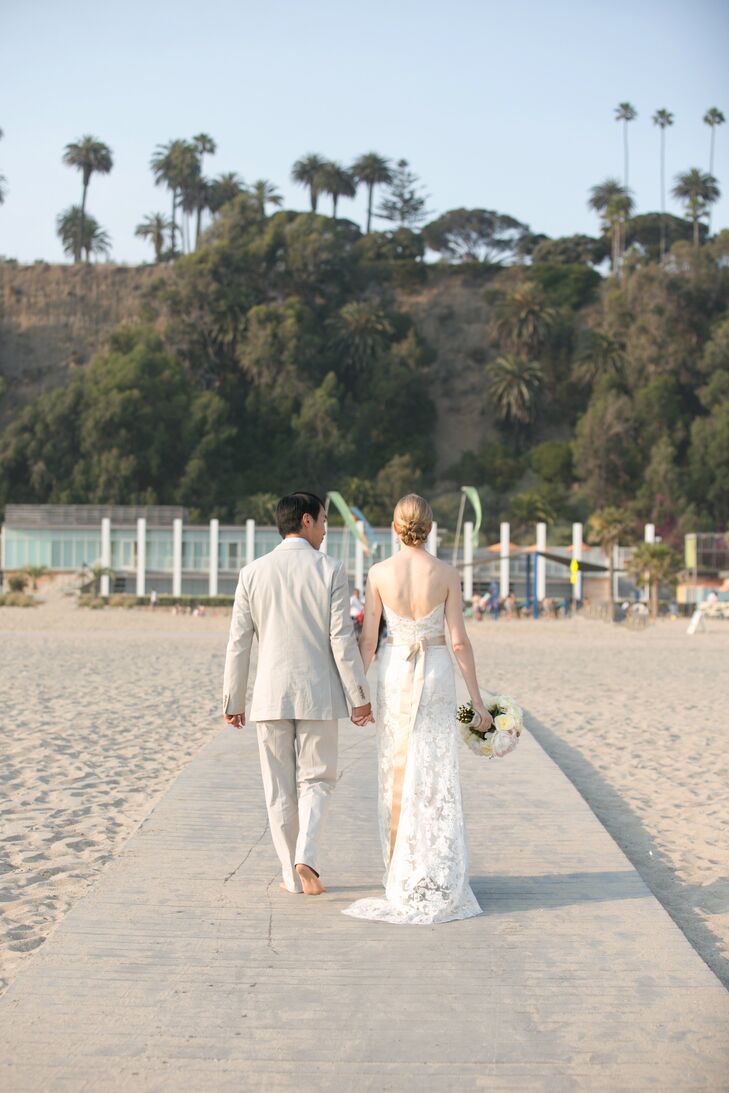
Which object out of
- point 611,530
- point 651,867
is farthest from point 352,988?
point 611,530

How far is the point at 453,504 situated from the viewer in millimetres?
78438

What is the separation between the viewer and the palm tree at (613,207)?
106637 millimetres

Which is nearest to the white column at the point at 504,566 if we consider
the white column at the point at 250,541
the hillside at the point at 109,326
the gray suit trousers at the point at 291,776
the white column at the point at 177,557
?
the white column at the point at 250,541

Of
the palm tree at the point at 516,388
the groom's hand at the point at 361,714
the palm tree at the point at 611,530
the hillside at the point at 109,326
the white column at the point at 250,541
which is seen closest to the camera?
the groom's hand at the point at 361,714

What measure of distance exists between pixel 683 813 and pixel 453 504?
70.6 metres

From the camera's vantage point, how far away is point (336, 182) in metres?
109

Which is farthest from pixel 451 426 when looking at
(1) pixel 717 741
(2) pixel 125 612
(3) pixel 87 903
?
(3) pixel 87 903

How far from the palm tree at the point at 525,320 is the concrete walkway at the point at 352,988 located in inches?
3491

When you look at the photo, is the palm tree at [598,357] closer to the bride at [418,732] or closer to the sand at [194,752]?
Answer: the sand at [194,752]

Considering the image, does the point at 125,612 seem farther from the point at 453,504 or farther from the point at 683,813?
the point at 683,813

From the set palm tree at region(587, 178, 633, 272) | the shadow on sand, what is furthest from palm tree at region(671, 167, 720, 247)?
the shadow on sand

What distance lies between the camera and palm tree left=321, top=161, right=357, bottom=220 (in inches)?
4281

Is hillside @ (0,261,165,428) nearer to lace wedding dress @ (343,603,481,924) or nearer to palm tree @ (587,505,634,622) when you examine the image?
palm tree @ (587,505,634,622)

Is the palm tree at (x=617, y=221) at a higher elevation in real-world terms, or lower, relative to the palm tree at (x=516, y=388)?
higher
